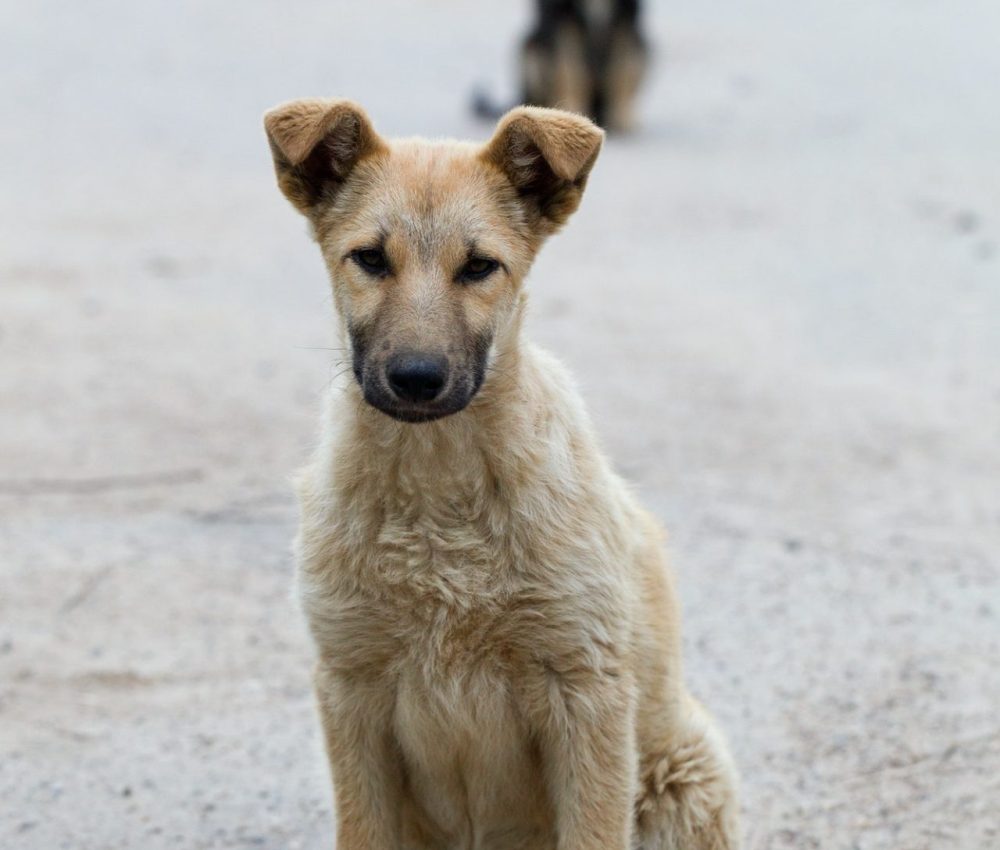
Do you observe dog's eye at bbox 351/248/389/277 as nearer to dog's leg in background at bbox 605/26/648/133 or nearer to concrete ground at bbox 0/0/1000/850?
concrete ground at bbox 0/0/1000/850

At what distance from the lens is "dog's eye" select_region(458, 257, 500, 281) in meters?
3.90

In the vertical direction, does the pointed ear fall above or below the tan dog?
above

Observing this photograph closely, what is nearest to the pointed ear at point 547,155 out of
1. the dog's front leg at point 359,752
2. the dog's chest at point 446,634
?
the dog's chest at point 446,634

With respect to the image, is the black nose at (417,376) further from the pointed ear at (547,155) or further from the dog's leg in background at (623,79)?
the dog's leg in background at (623,79)

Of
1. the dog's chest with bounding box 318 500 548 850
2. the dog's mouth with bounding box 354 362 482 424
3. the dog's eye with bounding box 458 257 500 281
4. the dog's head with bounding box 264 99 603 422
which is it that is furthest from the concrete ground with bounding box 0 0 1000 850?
the dog's eye with bounding box 458 257 500 281

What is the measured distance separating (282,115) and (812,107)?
1211 cm

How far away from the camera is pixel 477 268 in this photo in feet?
12.9

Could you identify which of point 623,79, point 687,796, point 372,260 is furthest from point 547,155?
point 623,79

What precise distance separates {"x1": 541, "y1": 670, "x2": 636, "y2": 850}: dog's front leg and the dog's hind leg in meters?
0.36

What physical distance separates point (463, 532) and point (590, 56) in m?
11.9

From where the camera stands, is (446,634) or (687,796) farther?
(687,796)

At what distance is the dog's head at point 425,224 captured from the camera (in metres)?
3.71

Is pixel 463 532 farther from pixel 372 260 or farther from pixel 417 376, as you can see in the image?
pixel 372 260

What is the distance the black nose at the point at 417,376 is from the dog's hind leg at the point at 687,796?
130cm
